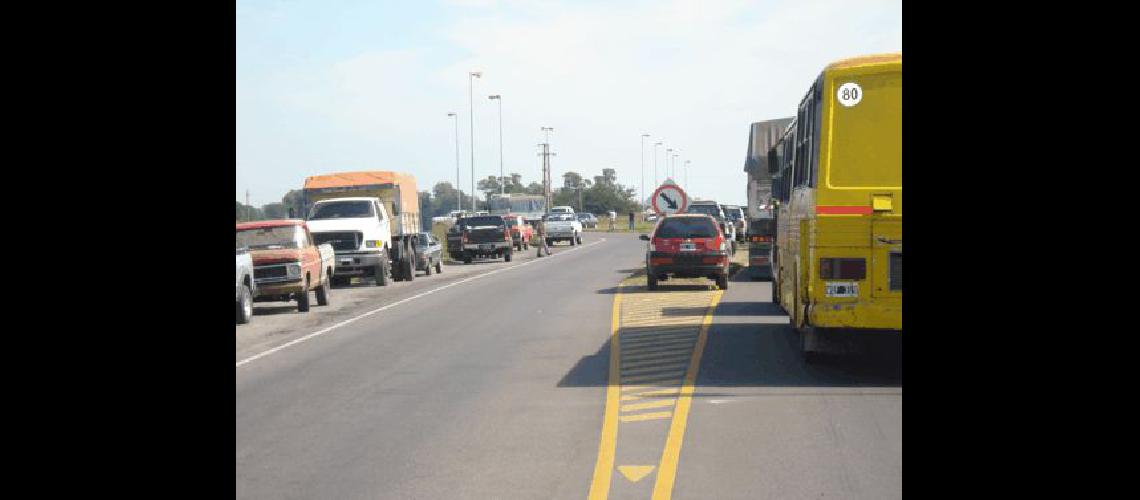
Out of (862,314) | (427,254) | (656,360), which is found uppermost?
(427,254)

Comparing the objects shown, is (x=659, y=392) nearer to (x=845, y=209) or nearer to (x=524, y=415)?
(x=524, y=415)

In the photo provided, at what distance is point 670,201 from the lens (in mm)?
31312

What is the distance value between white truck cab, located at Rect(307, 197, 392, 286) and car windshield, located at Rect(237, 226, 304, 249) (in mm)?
6813

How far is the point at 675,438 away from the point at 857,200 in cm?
381

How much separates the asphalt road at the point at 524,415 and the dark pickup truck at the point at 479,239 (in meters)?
29.3

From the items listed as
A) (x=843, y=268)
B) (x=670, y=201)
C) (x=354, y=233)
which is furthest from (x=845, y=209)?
(x=354, y=233)

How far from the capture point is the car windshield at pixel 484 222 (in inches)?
1987

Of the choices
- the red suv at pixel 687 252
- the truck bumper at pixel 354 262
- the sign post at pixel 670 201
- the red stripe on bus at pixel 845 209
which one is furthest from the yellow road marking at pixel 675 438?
the truck bumper at pixel 354 262

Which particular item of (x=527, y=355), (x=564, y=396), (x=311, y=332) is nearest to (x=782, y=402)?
(x=564, y=396)

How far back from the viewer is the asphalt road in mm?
8102
